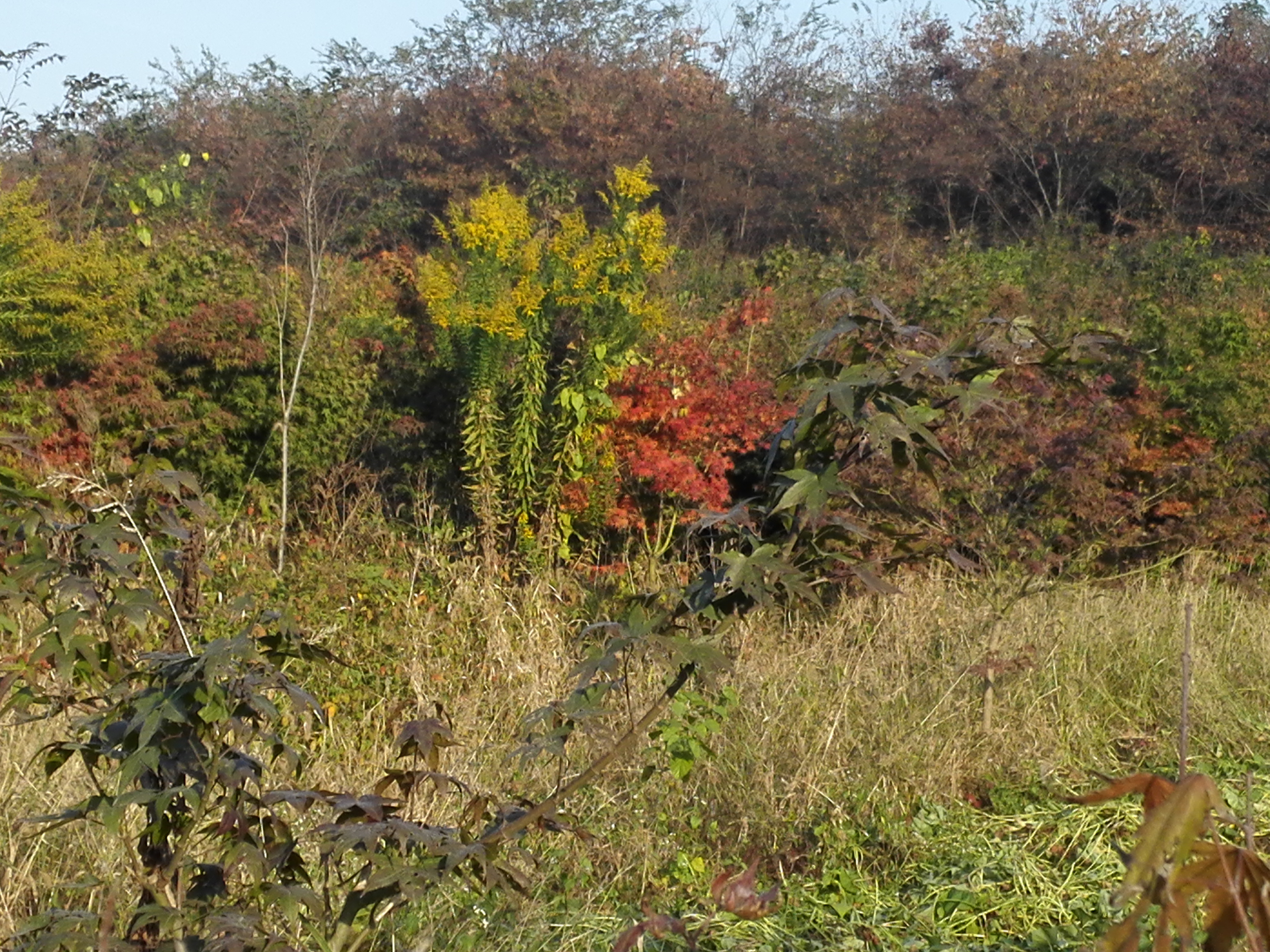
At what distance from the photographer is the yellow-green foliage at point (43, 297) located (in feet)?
Answer: 28.3

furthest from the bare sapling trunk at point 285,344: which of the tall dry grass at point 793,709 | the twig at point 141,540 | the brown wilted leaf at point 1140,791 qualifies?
the brown wilted leaf at point 1140,791

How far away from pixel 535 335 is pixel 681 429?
1.16 m

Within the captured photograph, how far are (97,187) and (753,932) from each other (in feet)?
43.5

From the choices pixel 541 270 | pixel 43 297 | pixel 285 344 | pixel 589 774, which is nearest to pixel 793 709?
pixel 589 774

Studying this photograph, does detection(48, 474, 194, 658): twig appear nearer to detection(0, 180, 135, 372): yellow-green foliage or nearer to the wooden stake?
the wooden stake

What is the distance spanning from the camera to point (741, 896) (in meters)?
1.45

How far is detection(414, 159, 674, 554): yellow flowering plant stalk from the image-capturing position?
8539 mm

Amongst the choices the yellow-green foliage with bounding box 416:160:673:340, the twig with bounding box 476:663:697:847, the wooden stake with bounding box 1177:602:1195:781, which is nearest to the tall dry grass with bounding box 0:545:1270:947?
the twig with bounding box 476:663:697:847

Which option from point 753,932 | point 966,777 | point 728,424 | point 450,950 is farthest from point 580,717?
point 728,424

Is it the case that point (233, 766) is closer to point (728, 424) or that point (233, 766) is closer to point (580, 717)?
point (580, 717)

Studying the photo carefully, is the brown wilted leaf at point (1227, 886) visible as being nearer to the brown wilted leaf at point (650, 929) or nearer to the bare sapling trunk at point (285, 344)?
the brown wilted leaf at point (650, 929)

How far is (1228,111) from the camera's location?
15633mm

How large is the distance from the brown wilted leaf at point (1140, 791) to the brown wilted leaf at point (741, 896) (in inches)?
Answer: 23.6

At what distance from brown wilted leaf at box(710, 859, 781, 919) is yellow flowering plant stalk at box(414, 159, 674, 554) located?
6793 mm
